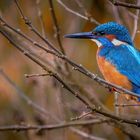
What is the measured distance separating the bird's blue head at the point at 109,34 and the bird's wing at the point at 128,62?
0.31 feet

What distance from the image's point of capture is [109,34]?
384 centimetres

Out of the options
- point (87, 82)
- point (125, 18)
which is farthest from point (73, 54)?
point (125, 18)

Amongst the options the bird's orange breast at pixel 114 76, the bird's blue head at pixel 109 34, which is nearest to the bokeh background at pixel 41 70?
the bird's blue head at pixel 109 34

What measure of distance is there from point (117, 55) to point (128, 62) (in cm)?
10

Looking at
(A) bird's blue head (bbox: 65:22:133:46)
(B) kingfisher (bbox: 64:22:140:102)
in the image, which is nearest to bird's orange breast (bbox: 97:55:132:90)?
(B) kingfisher (bbox: 64:22:140:102)

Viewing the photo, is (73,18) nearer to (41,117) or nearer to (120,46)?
(41,117)

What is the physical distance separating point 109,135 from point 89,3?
1269mm

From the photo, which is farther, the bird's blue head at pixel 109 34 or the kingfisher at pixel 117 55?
the bird's blue head at pixel 109 34

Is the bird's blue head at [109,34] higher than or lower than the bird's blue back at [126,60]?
higher

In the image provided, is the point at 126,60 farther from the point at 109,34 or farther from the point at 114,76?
the point at 109,34

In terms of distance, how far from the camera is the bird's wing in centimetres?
357

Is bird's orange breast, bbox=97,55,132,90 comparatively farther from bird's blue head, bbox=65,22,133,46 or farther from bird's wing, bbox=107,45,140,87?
bird's blue head, bbox=65,22,133,46

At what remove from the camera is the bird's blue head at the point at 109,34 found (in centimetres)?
373

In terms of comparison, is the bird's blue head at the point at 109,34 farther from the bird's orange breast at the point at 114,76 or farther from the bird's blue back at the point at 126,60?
the bird's orange breast at the point at 114,76
